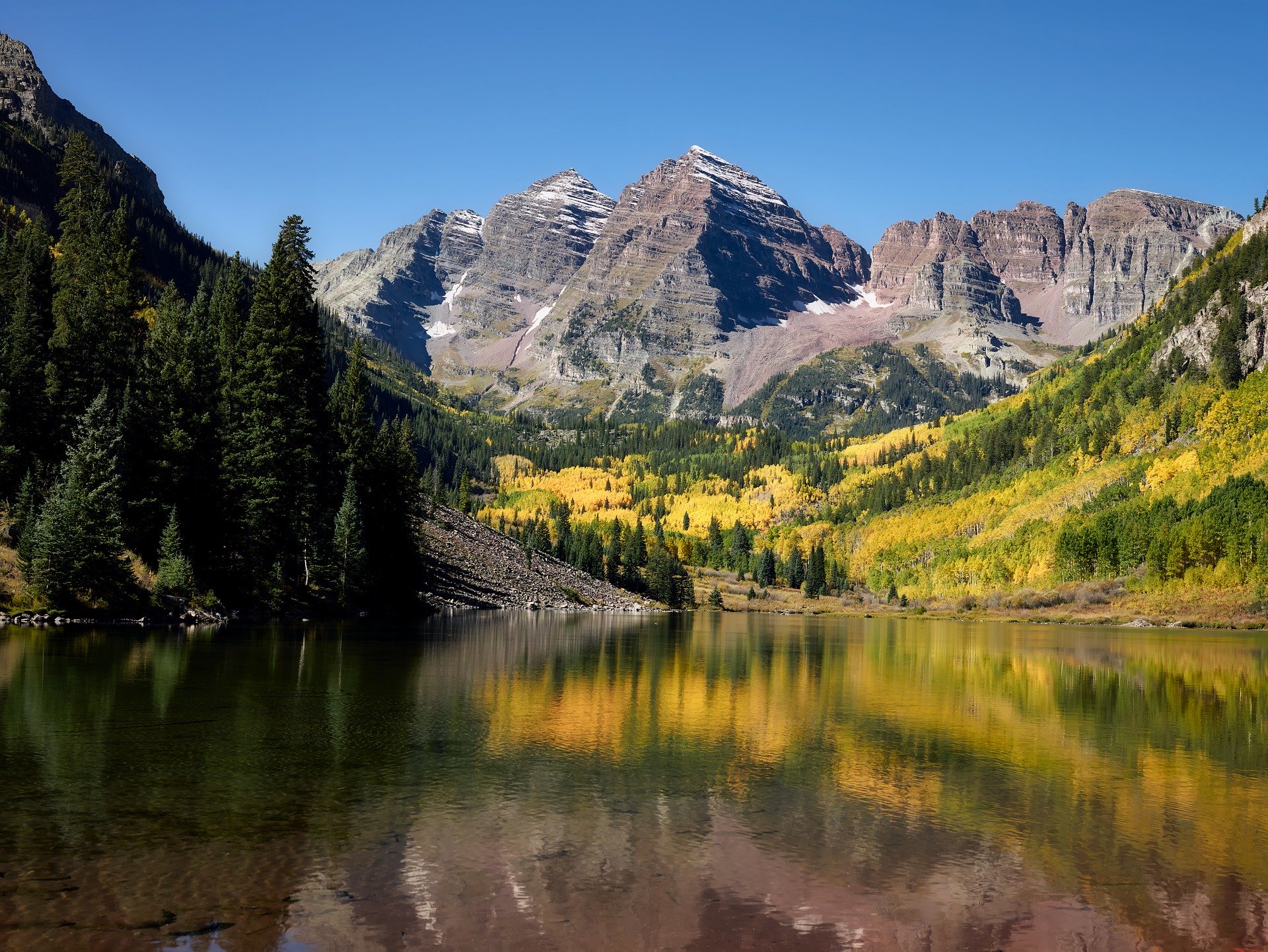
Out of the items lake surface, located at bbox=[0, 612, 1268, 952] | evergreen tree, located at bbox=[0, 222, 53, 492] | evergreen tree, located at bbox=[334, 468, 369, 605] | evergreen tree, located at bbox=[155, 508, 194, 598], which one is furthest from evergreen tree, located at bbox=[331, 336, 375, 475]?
lake surface, located at bbox=[0, 612, 1268, 952]

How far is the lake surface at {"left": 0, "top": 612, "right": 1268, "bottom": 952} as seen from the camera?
1588 centimetres

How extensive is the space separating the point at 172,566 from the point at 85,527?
1026cm

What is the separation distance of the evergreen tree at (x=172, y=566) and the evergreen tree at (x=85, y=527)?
3273 mm

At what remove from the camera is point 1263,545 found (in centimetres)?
14175

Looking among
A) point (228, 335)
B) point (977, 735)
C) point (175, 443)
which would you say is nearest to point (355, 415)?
point (228, 335)

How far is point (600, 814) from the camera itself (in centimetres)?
2247

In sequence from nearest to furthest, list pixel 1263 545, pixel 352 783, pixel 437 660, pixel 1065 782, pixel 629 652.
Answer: pixel 352 783, pixel 1065 782, pixel 437 660, pixel 629 652, pixel 1263 545

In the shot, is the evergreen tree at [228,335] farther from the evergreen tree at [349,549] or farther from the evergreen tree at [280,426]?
the evergreen tree at [349,549]

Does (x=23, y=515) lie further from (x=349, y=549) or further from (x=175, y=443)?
(x=349, y=549)

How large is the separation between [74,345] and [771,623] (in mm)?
101356

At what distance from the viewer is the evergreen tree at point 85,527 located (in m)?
61.6

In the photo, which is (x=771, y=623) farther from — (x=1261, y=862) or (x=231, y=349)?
(x=1261, y=862)

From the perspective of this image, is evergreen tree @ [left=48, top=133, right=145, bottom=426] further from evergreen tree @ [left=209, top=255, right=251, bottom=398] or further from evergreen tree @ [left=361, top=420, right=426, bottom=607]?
evergreen tree @ [left=361, top=420, right=426, bottom=607]

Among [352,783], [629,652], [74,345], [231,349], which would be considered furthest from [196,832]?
[231,349]
